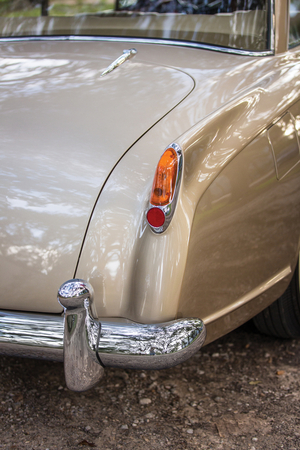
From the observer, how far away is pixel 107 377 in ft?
7.27

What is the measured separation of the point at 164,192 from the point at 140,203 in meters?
0.09

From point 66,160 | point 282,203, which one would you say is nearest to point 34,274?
point 66,160

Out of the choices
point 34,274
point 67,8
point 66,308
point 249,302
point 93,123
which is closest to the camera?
point 66,308

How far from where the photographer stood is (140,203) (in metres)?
1.54

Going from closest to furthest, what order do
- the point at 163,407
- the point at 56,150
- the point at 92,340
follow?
the point at 92,340 < the point at 56,150 < the point at 163,407

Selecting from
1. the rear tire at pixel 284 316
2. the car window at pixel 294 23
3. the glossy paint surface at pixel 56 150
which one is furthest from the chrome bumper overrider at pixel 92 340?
the car window at pixel 294 23

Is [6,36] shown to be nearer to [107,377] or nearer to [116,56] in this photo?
[116,56]

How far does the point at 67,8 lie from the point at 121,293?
174 cm

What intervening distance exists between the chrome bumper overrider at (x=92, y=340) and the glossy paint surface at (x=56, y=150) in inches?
4.2

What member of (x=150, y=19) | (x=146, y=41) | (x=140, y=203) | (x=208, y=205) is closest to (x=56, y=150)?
(x=140, y=203)

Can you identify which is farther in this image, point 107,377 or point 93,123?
point 107,377

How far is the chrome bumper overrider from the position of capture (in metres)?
1.46

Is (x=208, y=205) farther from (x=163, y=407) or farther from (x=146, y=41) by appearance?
(x=146, y=41)

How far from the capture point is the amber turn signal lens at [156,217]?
1488 millimetres
